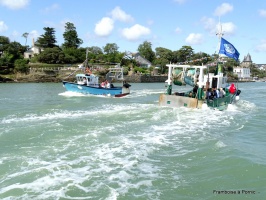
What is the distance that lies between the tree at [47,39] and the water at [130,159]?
311ft

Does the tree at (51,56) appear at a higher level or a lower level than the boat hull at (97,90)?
higher

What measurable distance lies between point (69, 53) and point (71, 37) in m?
17.5

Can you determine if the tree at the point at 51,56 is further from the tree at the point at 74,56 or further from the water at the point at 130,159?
the water at the point at 130,159

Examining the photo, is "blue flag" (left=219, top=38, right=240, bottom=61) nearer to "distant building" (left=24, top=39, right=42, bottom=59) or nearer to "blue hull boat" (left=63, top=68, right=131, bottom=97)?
"blue hull boat" (left=63, top=68, right=131, bottom=97)

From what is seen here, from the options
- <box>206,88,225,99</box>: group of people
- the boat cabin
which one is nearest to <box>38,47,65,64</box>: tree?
the boat cabin

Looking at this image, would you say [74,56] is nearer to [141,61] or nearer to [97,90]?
[141,61]

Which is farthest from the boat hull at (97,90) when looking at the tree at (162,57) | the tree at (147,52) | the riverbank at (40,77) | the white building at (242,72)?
the white building at (242,72)

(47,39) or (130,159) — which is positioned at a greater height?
(47,39)

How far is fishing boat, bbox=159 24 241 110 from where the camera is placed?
23.7 m

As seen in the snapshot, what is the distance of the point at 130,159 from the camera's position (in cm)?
1088

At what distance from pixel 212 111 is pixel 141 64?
9813cm

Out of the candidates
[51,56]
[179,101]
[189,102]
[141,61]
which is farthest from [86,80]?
[141,61]

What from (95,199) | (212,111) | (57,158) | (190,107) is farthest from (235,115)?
(95,199)

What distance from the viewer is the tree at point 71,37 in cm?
11600
